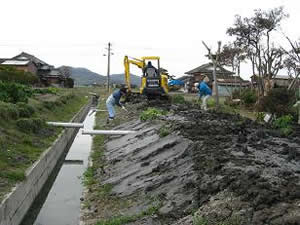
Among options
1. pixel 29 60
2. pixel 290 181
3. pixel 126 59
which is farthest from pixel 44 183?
pixel 29 60

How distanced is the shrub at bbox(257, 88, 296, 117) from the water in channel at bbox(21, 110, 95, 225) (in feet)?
30.8

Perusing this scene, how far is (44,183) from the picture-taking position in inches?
519

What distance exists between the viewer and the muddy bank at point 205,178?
19.0 feet

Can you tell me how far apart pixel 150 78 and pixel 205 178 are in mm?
19203

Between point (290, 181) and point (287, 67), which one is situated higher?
point (287, 67)

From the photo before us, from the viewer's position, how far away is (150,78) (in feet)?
87.1

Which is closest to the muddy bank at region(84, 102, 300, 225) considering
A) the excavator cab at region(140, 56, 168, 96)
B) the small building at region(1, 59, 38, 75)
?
the excavator cab at region(140, 56, 168, 96)

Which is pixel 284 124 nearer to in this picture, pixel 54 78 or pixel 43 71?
pixel 54 78

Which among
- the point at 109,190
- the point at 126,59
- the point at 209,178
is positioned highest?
the point at 126,59

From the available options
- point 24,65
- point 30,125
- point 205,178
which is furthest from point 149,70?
point 24,65

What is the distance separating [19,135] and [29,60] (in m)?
61.8

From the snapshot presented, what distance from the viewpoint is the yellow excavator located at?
26.6 metres

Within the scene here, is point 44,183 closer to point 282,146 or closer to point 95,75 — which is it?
point 282,146

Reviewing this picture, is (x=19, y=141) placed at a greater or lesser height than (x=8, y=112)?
lesser
